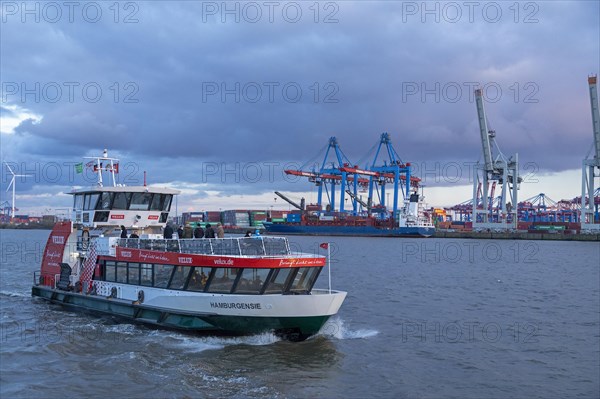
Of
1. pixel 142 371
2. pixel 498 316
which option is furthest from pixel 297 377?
pixel 498 316

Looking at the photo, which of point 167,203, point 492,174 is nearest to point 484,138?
point 492,174

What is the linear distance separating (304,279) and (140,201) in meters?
8.49

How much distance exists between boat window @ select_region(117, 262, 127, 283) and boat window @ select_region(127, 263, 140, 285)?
0.21 m

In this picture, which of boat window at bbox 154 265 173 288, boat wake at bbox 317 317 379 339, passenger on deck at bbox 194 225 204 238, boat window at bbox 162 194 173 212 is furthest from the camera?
boat window at bbox 162 194 173 212

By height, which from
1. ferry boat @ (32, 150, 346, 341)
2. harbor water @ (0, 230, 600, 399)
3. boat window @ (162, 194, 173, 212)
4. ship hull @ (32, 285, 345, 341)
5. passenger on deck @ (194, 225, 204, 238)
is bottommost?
harbor water @ (0, 230, 600, 399)

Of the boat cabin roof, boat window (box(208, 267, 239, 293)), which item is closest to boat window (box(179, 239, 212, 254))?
boat window (box(208, 267, 239, 293))

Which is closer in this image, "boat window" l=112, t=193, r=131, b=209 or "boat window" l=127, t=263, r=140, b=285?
"boat window" l=127, t=263, r=140, b=285

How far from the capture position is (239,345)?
51.8 feet

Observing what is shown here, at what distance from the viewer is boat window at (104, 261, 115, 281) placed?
19.4 meters

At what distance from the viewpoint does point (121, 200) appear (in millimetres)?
21656

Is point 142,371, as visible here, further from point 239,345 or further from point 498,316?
point 498,316

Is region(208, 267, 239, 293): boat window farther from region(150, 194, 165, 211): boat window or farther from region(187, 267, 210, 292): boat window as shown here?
region(150, 194, 165, 211): boat window

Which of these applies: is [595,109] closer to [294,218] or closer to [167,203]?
[294,218]

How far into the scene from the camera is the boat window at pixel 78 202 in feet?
74.6
